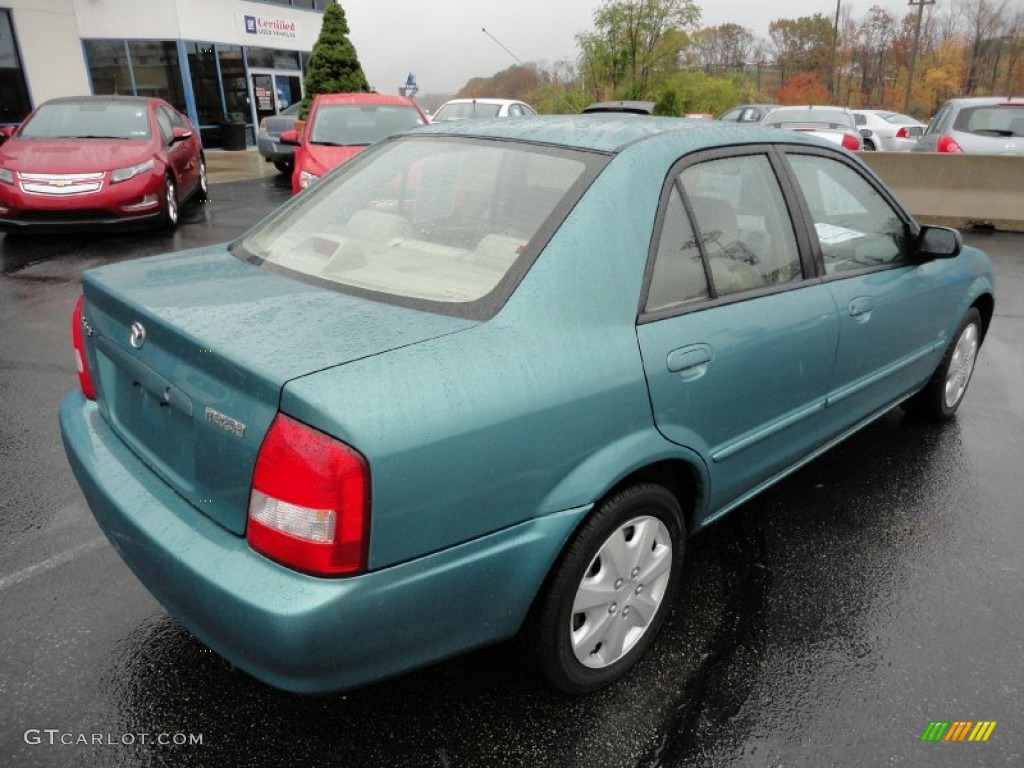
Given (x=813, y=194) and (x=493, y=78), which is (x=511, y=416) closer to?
(x=813, y=194)

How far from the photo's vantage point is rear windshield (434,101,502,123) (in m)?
13.6

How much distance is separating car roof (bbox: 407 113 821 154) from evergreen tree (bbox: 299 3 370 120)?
19.5 metres

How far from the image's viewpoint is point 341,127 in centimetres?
975

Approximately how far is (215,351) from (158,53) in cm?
2124

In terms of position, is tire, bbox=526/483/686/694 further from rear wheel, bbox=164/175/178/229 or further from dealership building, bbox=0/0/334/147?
dealership building, bbox=0/0/334/147

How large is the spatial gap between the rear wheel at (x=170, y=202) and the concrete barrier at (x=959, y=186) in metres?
8.78

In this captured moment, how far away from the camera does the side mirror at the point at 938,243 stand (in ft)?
11.0

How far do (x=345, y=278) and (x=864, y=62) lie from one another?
76.3 meters

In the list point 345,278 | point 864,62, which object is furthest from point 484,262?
point 864,62

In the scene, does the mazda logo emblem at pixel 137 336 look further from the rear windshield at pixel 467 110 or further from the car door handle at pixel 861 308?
the rear windshield at pixel 467 110

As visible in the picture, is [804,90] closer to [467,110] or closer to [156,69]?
[156,69]

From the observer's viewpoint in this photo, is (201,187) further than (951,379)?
Yes

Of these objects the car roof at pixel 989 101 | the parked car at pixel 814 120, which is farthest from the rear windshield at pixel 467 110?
the car roof at pixel 989 101

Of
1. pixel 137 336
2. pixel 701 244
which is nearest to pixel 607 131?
pixel 701 244
